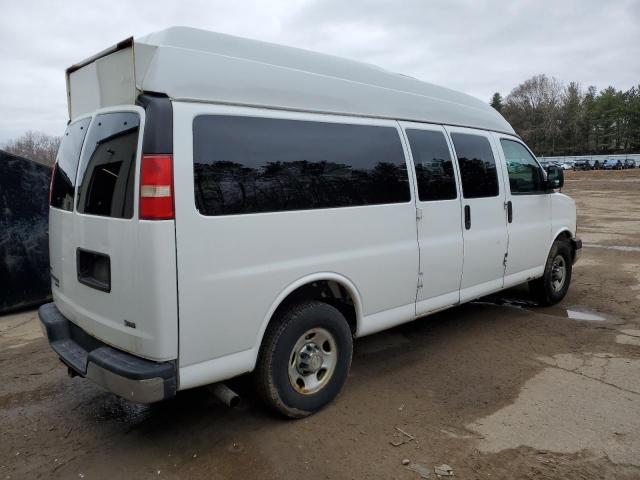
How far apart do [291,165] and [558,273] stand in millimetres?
4551

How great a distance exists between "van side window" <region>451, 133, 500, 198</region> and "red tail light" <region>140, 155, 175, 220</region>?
296cm

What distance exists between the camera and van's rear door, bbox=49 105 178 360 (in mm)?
2633

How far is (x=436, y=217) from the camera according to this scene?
14.1 feet

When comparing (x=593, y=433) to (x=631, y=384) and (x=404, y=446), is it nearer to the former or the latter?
(x=631, y=384)

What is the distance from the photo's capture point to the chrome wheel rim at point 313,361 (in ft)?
11.0

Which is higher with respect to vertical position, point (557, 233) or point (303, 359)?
point (557, 233)

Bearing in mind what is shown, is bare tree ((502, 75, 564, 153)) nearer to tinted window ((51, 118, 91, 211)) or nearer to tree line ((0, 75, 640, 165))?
tree line ((0, 75, 640, 165))

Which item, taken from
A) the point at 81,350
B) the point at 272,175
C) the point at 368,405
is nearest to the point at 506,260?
the point at 368,405

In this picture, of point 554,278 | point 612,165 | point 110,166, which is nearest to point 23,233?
point 110,166

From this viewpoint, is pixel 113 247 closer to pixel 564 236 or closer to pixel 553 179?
pixel 553 179

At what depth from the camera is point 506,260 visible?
520 centimetres

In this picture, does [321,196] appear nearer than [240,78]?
No

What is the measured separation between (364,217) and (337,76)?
1.10 m

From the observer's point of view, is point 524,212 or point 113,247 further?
point 524,212
